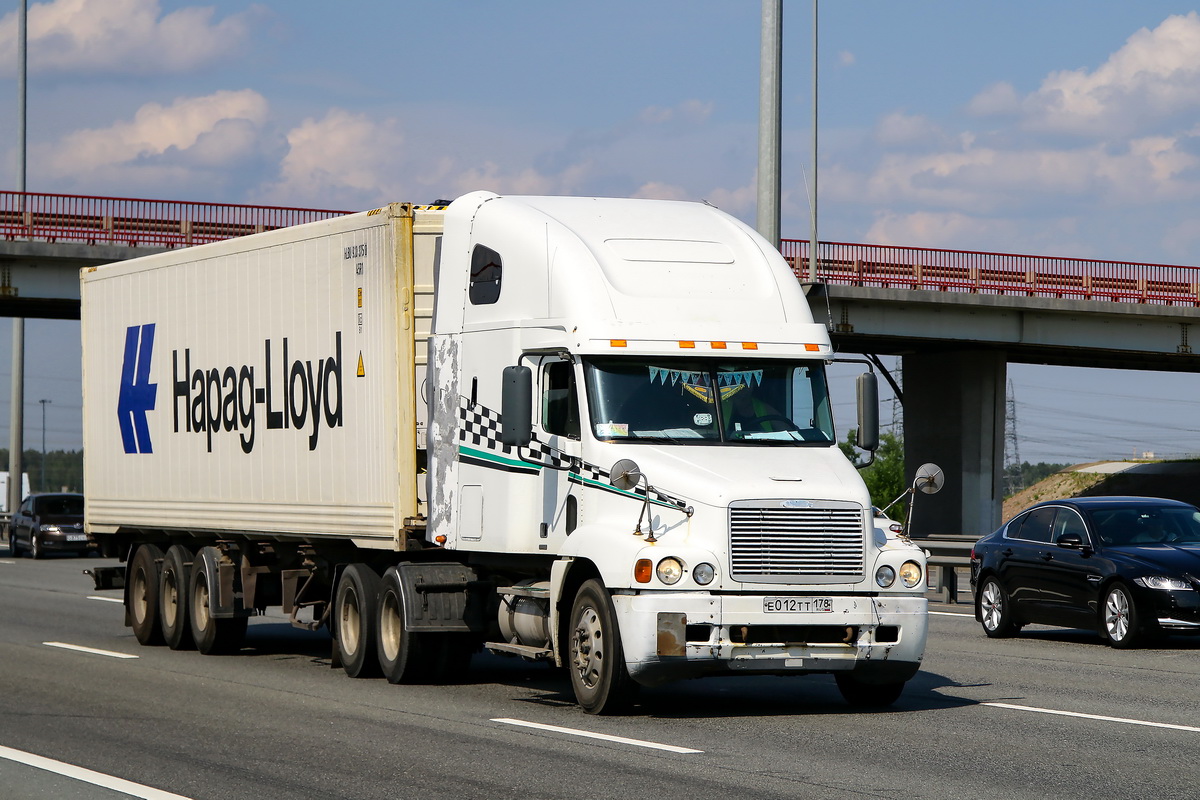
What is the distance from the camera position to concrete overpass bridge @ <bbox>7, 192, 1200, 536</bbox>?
39938 millimetres

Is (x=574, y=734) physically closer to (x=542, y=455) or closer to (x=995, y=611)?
(x=542, y=455)

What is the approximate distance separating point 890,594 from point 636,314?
2699 mm

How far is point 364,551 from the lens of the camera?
1535 cm

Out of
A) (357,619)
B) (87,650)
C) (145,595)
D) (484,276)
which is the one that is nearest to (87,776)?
(484,276)

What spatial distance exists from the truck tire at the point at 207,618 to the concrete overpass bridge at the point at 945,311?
71.7 ft

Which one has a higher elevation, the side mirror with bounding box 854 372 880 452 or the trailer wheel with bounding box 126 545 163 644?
the side mirror with bounding box 854 372 880 452

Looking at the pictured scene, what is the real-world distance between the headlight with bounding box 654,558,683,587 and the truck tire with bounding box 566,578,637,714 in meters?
0.46

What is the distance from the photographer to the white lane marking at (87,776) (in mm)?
8680

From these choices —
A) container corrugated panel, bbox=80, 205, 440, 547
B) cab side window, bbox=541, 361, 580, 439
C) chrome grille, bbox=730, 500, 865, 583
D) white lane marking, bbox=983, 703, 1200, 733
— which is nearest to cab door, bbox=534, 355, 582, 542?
Result: cab side window, bbox=541, 361, 580, 439

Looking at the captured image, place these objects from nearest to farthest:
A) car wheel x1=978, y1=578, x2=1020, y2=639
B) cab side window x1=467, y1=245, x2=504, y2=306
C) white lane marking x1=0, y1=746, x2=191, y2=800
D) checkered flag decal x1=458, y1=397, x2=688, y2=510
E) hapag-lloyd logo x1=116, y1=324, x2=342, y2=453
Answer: white lane marking x1=0, y1=746, x2=191, y2=800
checkered flag decal x1=458, y1=397, x2=688, y2=510
cab side window x1=467, y1=245, x2=504, y2=306
hapag-lloyd logo x1=116, y1=324, x2=342, y2=453
car wheel x1=978, y1=578, x2=1020, y2=639

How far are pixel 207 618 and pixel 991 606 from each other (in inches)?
350

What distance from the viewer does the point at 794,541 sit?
1159cm

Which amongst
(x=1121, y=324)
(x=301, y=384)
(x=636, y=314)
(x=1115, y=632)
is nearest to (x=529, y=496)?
(x=636, y=314)

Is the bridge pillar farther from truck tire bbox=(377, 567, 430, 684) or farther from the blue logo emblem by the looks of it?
truck tire bbox=(377, 567, 430, 684)
